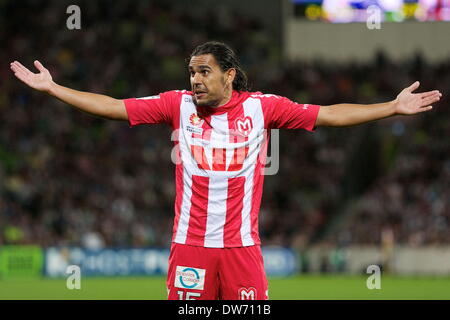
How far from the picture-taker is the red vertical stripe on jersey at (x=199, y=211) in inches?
225

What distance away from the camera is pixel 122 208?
26781 mm

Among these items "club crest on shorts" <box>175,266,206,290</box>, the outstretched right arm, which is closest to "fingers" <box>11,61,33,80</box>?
the outstretched right arm

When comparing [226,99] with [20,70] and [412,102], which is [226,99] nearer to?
[412,102]

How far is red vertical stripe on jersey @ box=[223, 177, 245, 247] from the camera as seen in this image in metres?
5.71

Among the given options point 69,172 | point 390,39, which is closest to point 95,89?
point 69,172

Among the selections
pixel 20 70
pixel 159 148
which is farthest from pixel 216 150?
pixel 159 148

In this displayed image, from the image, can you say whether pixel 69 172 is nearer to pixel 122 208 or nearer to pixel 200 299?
pixel 122 208

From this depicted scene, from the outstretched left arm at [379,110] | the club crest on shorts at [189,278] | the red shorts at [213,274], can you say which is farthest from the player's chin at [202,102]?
the club crest on shorts at [189,278]

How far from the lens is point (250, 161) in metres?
5.79

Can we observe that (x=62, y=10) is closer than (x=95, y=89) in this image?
No

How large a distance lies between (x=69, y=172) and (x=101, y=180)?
948 mm
